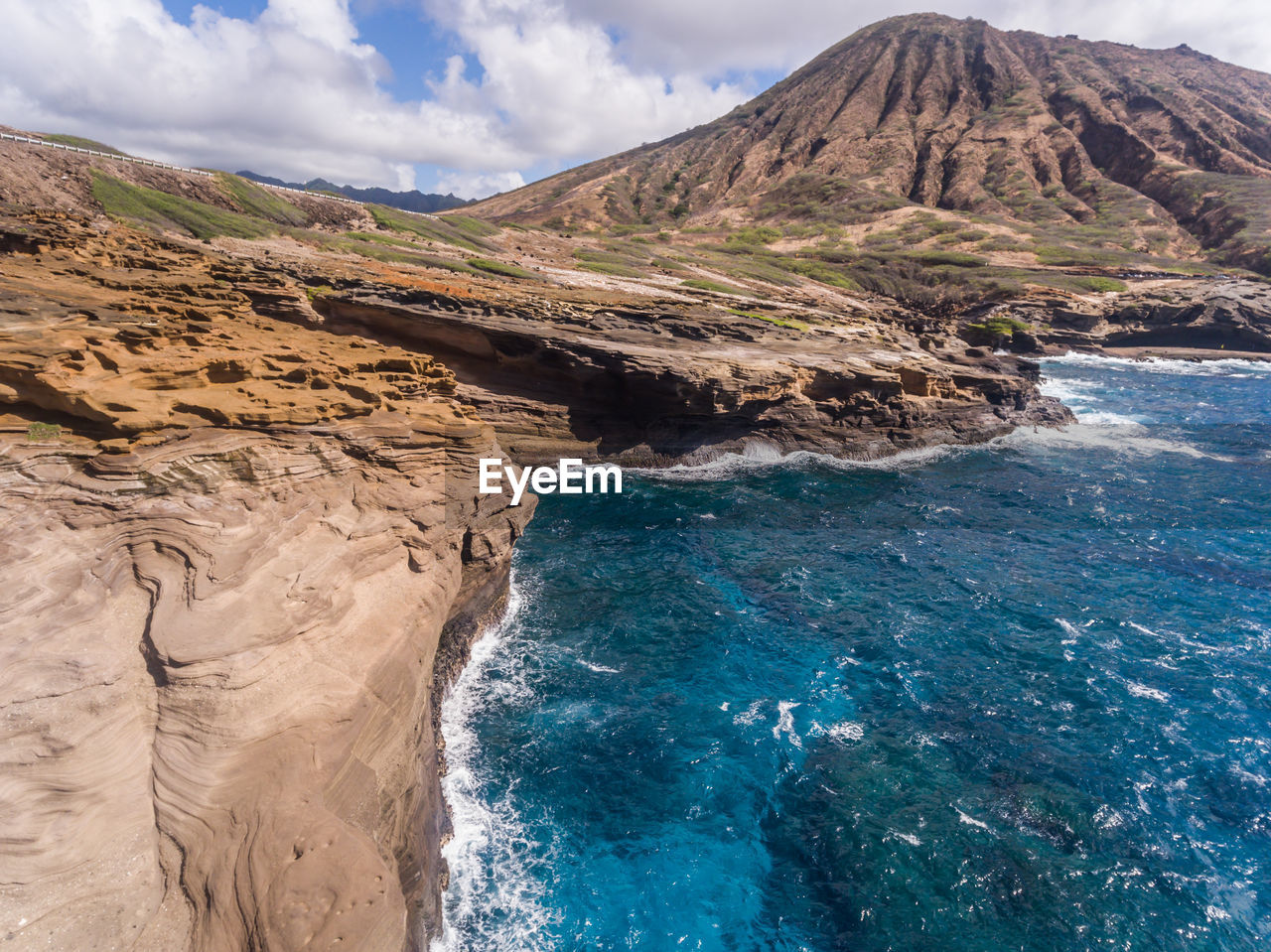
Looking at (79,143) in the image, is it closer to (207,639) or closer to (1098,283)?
(207,639)

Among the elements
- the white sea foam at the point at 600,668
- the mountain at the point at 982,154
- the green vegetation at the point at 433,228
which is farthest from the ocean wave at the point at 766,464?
the mountain at the point at 982,154

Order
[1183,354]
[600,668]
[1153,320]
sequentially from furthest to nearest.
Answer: [1153,320]
[1183,354]
[600,668]

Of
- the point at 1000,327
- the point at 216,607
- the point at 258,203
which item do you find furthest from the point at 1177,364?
the point at 258,203

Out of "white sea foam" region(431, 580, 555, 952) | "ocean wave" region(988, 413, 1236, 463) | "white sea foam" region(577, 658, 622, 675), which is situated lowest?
Result: "white sea foam" region(431, 580, 555, 952)

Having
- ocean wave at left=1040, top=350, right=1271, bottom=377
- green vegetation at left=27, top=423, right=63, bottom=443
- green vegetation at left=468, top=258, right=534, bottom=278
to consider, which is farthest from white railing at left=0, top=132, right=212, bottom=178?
ocean wave at left=1040, top=350, right=1271, bottom=377

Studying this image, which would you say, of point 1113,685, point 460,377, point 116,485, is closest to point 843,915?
point 1113,685

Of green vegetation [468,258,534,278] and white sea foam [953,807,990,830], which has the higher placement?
green vegetation [468,258,534,278]

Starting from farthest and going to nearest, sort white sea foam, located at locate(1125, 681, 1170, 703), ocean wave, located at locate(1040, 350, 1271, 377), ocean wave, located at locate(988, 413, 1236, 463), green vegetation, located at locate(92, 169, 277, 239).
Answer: ocean wave, located at locate(1040, 350, 1271, 377)
green vegetation, located at locate(92, 169, 277, 239)
ocean wave, located at locate(988, 413, 1236, 463)
white sea foam, located at locate(1125, 681, 1170, 703)

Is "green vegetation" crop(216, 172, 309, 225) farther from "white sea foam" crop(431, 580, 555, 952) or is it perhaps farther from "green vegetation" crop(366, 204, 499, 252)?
"white sea foam" crop(431, 580, 555, 952)
